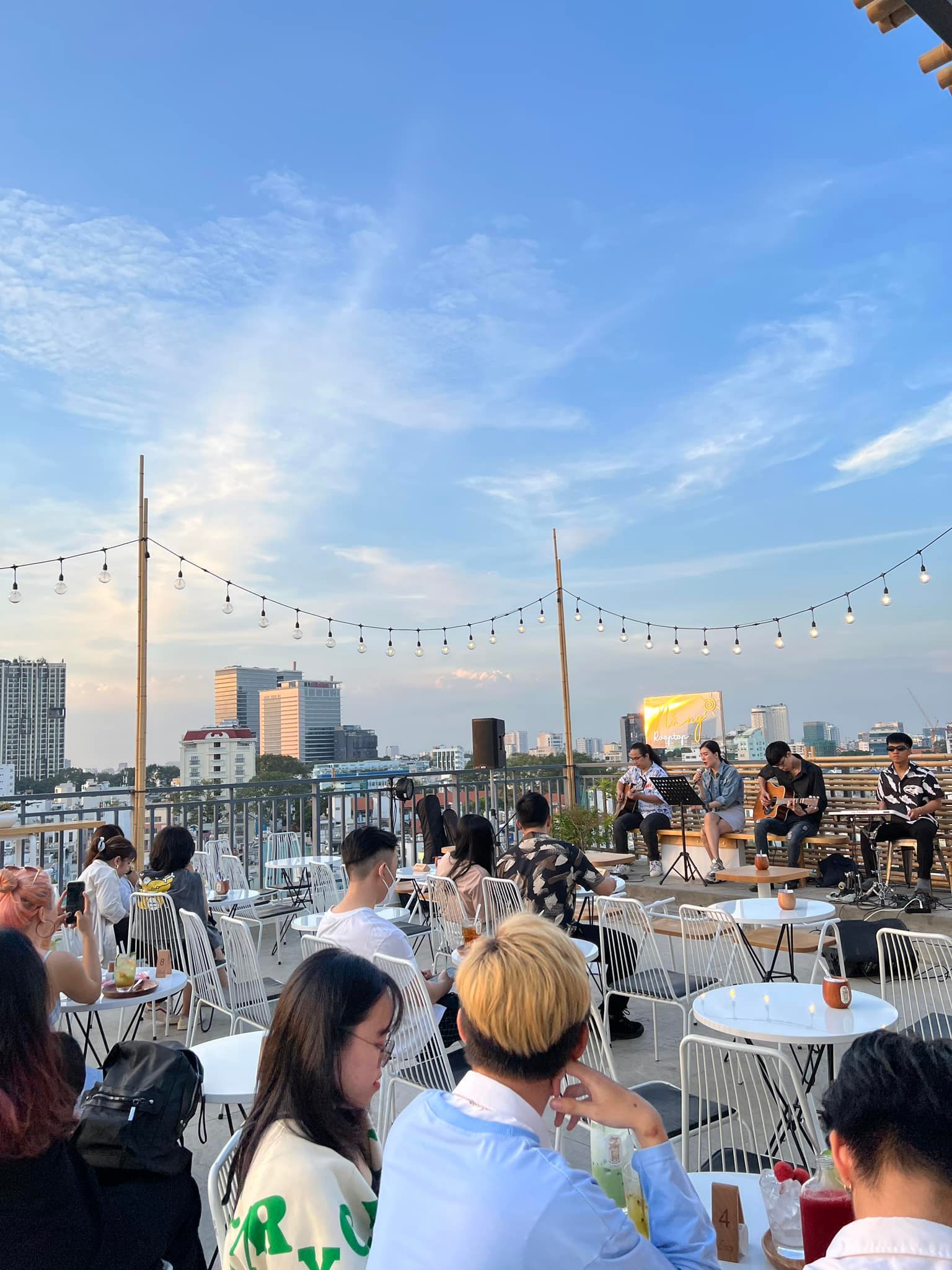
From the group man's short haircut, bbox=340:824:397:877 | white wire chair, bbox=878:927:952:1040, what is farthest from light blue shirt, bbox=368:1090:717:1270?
man's short haircut, bbox=340:824:397:877

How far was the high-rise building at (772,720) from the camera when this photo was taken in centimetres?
1474

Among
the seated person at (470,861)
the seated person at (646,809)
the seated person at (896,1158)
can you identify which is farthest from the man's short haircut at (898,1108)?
the seated person at (646,809)

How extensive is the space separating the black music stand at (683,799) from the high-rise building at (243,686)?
903 cm

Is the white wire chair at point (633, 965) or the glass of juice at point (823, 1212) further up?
the glass of juice at point (823, 1212)

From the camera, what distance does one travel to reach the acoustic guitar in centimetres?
830

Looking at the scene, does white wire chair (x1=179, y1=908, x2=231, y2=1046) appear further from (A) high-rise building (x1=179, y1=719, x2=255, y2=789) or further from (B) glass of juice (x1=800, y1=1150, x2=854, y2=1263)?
(A) high-rise building (x1=179, y1=719, x2=255, y2=789)

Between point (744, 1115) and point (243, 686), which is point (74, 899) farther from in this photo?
point (243, 686)

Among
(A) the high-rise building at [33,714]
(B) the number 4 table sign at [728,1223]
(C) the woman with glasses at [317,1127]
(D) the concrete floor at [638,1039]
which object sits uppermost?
(A) the high-rise building at [33,714]

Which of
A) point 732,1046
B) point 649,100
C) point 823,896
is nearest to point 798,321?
point 649,100

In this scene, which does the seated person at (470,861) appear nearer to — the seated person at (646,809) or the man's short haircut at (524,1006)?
the man's short haircut at (524,1006)

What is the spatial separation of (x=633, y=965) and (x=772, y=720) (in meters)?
11.6

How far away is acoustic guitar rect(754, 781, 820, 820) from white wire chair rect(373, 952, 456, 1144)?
6.25 m

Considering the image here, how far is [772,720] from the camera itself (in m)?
15.3

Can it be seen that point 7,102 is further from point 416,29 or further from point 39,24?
point 416,29
